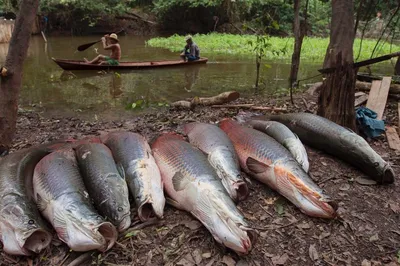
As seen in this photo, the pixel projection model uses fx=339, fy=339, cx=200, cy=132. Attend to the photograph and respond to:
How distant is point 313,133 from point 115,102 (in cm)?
598

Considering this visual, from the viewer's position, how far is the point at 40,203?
3242 mm

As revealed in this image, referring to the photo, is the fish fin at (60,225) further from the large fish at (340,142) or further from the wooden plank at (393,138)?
the wooden plank at (393,138)

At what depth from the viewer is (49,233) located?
119 inches

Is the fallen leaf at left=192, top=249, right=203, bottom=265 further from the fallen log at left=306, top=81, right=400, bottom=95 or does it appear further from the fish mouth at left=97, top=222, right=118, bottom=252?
the fallen log at left=306, top=81, right=400, bottom=95

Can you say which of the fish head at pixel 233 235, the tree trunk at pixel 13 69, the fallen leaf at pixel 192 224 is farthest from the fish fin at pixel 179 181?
the tree trunk at pixel 13 69

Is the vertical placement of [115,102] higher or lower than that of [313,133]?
lower

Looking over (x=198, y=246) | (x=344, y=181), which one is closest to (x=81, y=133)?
(x=198, y=246)

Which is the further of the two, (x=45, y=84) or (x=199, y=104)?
(x=45, y=84)

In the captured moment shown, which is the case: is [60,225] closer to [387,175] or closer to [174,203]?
[174,203]

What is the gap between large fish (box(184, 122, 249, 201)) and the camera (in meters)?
3.63

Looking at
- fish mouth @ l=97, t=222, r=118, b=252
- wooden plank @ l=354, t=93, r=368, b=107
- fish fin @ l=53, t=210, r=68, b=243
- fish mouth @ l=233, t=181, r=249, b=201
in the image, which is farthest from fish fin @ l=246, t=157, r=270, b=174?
wooden plank @ l=354, t=93, r=368, b=107

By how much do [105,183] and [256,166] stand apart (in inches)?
67.2

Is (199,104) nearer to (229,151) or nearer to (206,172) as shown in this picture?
(229,151)

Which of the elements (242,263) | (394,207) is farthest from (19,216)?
(394,207)
